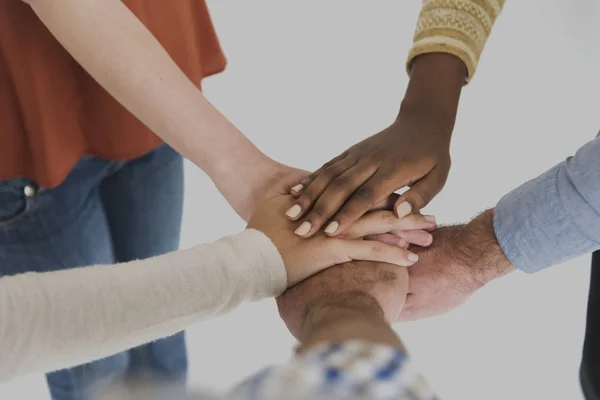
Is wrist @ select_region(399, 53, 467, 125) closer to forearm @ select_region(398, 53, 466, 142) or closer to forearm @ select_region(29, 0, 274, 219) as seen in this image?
forearm @ select_region(398, 53, 466, 142)

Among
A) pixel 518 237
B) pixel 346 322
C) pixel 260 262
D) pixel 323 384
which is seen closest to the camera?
pixel 323 384

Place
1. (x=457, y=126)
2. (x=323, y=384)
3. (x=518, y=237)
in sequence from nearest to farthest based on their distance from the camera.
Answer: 1. (x=323, y=384)
2. (x=518, y=237)
3. (x=457, y=126)

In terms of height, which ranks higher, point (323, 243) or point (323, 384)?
point (323, 243)

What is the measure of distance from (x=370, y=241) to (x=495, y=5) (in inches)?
17.7

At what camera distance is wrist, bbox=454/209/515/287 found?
930 mm

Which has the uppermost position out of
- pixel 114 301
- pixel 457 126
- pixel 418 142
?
pixel 457 126

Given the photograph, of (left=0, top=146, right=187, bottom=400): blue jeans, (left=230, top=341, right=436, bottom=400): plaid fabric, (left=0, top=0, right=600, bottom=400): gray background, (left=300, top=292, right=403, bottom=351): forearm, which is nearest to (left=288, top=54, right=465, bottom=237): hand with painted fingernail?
(left=300, top=292, right=403, bottom=351): forearm

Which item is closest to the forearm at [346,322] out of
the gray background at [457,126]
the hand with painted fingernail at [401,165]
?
the hand with painted fingernail at [401,165]

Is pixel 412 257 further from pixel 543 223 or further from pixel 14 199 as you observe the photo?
pixel 14 199

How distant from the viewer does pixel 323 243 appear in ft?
2.83

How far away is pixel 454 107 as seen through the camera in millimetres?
997

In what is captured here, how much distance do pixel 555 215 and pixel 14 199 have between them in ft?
2.30

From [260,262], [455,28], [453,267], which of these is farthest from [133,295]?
[455,28]

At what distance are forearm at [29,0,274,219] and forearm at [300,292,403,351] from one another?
0.83ft
